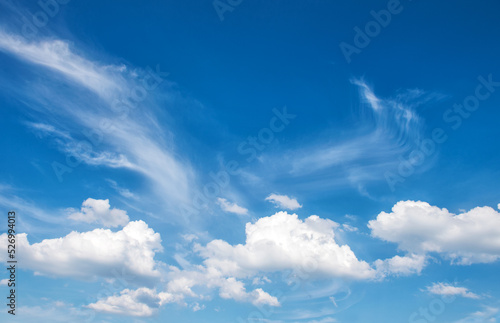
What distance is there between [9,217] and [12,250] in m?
7.74

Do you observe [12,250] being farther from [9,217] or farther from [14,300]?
[14,300]

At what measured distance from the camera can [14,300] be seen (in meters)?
73.0

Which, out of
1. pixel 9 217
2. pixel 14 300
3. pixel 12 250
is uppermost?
pixel 9 217

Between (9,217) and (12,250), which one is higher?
(9,217)

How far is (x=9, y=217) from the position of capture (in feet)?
231

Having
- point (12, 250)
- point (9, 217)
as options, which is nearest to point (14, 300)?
point (12, 250)

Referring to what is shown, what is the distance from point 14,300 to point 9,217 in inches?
829

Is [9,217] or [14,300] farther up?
[9,217]

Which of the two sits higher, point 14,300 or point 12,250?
point 12,250
